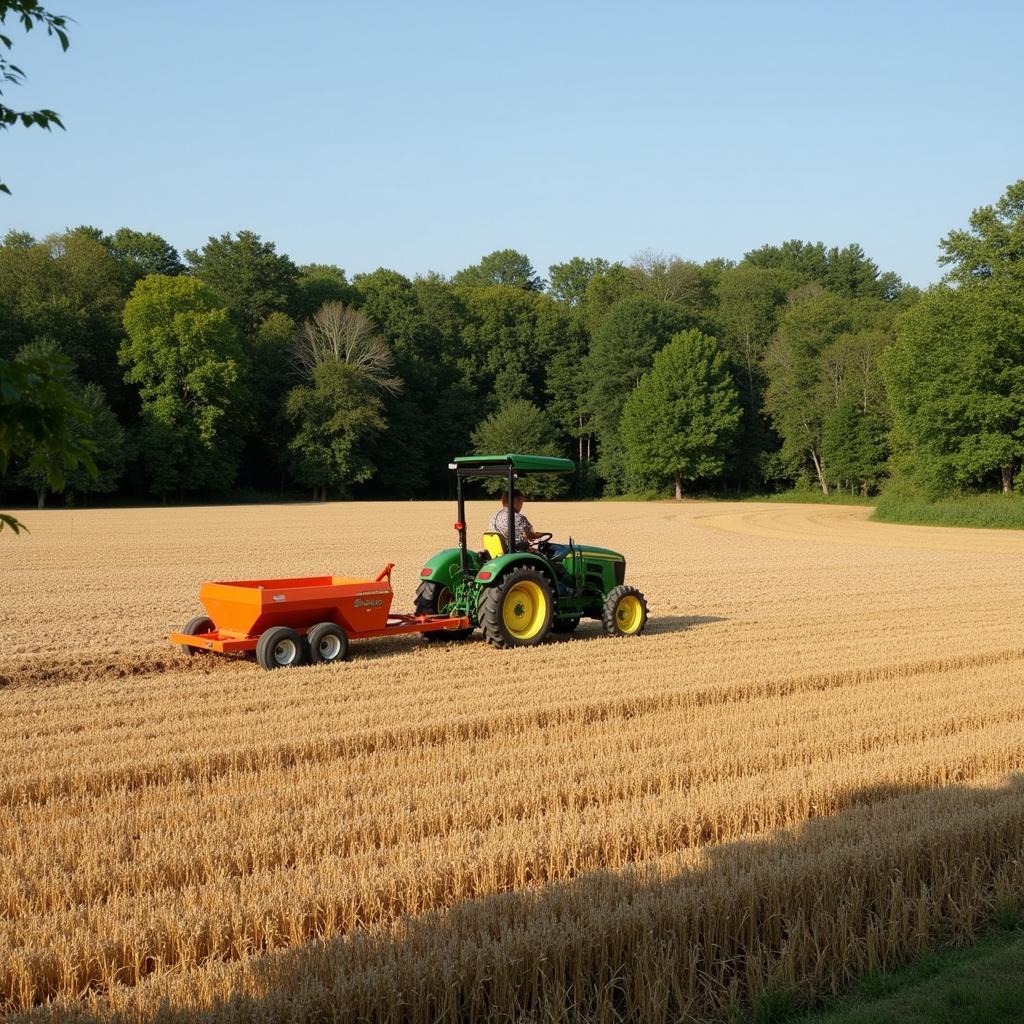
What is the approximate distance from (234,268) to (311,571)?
5697 centimetres

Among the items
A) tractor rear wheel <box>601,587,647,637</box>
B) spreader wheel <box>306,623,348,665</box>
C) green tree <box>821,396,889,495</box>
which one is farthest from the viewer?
green tree <box>821,396,889,495</box>

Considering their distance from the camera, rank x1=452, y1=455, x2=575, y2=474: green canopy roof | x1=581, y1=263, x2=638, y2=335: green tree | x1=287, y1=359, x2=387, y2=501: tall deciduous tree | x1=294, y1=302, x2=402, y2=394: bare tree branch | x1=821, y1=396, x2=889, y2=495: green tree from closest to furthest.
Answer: x1=452, y1=455, x2=575, y2=474: green canopy roof < x1=821, y1=396, x2=889, y2=495: green tree < x1=287, y1=359, x2=387, y2=501: tall deciduous tree < x1=294, y1=302, x2=402, y2=394: bare tree branch < x1=581, y1=263, x2=638, y2=335: green tree

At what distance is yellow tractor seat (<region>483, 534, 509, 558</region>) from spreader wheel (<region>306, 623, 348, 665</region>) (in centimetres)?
192

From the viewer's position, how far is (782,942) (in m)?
4.68

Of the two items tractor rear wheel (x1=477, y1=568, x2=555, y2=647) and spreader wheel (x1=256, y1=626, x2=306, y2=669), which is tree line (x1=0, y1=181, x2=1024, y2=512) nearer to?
tractor rear wheel (x1=477, y1=568, x2=555, y2=647)

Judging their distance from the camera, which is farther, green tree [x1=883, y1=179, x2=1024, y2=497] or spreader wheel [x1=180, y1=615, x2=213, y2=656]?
green tree [x1=883, y1=179, x2=1024, y2=497]

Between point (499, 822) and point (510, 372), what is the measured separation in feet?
250

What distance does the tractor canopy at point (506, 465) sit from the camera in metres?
11.9

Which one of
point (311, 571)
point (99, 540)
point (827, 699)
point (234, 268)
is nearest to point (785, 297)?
point (234, 268)

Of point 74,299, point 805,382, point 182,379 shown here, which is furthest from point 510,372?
point 74,299

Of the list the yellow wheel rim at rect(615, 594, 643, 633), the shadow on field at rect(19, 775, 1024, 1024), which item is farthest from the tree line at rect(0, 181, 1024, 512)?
the shadow on field at rect(19, 775, 1024, 1024)

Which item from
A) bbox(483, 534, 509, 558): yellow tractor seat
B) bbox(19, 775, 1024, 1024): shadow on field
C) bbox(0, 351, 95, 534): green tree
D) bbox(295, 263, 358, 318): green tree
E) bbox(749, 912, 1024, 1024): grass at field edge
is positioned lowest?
bbox(749, 912, 1024, 1024): grass at field edge

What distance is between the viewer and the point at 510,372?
81.5 meters

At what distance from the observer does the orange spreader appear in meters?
10.8
